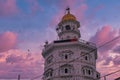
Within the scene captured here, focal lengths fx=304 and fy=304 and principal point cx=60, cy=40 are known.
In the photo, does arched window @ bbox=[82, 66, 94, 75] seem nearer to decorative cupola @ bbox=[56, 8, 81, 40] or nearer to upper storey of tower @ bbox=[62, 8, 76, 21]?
decorative cupola @ bbox=[56, 8, 81, 40]

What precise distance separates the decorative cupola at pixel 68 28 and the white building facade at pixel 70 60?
56.4 inches

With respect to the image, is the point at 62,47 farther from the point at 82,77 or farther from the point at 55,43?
the point at 82,77

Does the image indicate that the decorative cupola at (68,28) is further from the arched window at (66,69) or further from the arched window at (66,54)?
the arched window at (66,69)

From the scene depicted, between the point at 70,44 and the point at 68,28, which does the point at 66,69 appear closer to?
the point at 70,44

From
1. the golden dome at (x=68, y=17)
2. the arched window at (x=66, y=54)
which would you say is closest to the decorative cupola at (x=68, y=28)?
the golden dome at (x=68, y=17)

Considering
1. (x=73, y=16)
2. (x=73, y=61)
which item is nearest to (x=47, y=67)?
(x=73, y=61)

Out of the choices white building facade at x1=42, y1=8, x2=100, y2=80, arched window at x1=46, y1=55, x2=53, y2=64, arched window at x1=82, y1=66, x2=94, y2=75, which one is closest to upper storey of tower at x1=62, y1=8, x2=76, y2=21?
white building facade at x1=42, y1=8, x2=100, y2=80

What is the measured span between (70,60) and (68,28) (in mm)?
9851

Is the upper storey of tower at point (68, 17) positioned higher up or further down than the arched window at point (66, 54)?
higher up

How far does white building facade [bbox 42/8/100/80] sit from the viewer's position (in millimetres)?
65938

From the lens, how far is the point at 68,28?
73500mm

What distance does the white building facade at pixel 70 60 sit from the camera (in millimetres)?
65938

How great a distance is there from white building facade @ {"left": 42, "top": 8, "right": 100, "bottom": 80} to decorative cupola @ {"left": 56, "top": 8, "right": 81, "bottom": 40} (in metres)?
1.43

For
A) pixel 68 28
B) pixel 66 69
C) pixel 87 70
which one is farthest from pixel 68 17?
pixel 87 70
